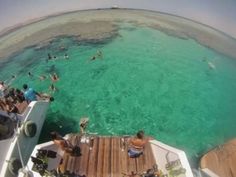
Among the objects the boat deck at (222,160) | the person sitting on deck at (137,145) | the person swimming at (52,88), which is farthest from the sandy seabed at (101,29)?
the person sitting on deck at (137,145)

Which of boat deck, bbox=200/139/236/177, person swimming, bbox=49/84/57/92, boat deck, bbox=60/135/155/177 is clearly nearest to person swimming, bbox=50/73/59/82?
person swimming, bbox=49/84/57/92

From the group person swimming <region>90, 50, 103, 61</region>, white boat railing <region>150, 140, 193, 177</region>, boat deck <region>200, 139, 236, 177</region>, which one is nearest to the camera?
white boat railing <region>150, 140, 193, 177</region>

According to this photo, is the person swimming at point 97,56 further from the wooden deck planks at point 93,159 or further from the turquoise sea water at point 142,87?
the wooden deck planks at point 93,159

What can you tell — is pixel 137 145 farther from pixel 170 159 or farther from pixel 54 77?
pixel 54 77

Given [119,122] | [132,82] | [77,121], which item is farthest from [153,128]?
[132,82]

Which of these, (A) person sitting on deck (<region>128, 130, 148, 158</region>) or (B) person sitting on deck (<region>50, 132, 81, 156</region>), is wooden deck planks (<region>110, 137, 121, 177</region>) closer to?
(A) person sitting on deck (<region>128, 130, 148, 158</region>)

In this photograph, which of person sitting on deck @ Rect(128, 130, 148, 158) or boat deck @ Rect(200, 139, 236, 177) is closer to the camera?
person sitting on deck @ Rect(128, 130, 148, 158)

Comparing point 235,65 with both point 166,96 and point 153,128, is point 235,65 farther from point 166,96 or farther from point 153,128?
point 153,128
